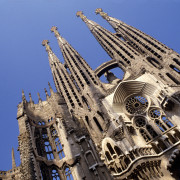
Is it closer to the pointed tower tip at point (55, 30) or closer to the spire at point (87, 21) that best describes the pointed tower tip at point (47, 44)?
the pointed tower tip at point (55, 30)

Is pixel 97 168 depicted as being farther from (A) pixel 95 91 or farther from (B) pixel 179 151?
(A) pixel 95 91

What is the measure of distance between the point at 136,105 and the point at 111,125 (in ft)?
12.1

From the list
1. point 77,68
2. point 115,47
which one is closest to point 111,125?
point 77,68

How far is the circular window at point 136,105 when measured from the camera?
21875mm

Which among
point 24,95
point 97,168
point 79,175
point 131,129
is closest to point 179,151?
point 131,129

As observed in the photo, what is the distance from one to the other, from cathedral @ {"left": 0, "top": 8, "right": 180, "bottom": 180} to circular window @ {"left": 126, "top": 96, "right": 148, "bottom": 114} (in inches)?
2.9

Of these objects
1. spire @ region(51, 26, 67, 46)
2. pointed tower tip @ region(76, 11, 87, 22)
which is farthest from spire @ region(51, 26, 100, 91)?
pointed tower tip @ region(76, 11, 87, 22)

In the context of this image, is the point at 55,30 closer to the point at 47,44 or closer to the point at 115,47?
the point at 47,44

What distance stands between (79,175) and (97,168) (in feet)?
4.55

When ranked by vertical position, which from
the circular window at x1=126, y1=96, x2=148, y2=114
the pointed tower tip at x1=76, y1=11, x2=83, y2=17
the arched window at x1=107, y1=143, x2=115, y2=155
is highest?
the pointed tower tip at x1=76, y1=11, x2=83, y2=17

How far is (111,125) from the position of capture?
67.5 feet

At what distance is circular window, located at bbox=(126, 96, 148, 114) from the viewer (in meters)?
21.9

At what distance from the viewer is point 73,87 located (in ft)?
92.1

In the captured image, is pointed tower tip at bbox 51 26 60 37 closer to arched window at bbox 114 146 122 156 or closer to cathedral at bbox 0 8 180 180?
cathedral at bbox 0 8 180 180
